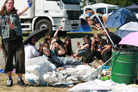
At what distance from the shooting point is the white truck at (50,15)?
1456 cm

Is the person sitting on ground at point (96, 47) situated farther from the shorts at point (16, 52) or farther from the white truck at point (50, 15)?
the white truck at point (50, 15)

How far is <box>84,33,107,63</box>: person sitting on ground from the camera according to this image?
7887 millimetres

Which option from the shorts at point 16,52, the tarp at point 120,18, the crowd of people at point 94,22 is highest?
the shorts at point 16,52

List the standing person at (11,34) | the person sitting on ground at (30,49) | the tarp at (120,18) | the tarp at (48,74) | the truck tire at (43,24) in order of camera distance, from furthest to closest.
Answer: the tarp at (120,18)
the truck tire at (43,24)
the person sitting on ground at (30,49)
the tarp at (48,74)
the standing person at (11,34)

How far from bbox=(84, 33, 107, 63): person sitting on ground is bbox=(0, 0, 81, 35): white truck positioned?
6169 mm

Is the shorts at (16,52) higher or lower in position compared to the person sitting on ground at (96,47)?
higher

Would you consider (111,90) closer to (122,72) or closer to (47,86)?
(122,72)

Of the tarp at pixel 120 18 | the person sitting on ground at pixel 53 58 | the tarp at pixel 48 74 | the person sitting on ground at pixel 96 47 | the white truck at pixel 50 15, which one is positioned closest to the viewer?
the tarp at pixel 48 74

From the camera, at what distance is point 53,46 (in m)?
8.38

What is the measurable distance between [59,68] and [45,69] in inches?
35.2

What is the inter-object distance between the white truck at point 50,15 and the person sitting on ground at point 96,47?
617 centimetres

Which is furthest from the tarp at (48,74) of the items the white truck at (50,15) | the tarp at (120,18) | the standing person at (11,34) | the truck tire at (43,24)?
the tarp at (120,18)

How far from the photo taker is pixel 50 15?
1473 cm

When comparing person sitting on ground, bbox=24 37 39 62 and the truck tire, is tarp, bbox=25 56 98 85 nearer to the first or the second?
person sitting on ground, bbox=24 37 39 62
